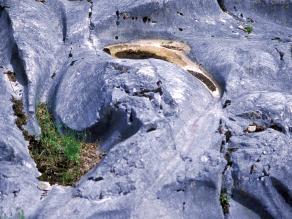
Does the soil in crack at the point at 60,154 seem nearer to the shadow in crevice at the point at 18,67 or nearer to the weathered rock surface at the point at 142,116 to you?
the weathered rock surface at the point at 142,116

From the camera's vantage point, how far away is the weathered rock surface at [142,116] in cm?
1011

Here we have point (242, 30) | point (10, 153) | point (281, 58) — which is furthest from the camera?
point (242, 30)

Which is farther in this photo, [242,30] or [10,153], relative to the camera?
[242,30]

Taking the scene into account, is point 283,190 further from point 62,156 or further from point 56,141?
point 56,141

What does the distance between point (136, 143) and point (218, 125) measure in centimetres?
199

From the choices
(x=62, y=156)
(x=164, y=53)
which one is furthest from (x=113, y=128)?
(x=164, y=53)

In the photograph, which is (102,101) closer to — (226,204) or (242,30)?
(226,204)

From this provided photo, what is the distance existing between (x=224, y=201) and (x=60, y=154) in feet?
12.0

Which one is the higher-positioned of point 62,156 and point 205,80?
point 205,80

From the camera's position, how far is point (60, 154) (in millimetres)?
10977

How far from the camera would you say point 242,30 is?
53.6ft

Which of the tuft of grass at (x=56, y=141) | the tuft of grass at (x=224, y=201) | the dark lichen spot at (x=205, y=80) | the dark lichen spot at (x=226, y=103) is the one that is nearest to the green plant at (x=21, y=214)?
the tuft of grass at (x=56, y=141)

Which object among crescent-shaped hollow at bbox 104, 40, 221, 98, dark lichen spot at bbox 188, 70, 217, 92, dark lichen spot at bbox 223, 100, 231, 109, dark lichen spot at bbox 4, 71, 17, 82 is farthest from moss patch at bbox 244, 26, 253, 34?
dark lichen spot at bbox 4, 71, 17, 82

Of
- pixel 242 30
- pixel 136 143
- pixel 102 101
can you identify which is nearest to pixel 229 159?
pixel 136 143
